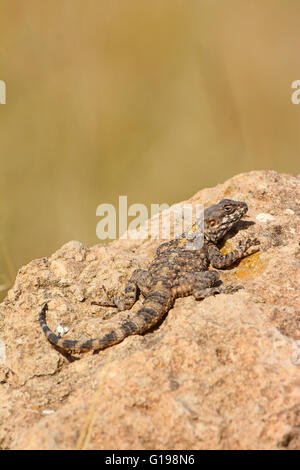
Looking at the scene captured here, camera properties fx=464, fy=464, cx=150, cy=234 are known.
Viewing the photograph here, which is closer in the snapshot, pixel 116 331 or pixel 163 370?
pixel 163 370

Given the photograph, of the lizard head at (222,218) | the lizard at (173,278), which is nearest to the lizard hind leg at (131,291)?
the lizard at (173,278)

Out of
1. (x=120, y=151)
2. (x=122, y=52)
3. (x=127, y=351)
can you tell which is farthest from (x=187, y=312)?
(x=122, y=52)

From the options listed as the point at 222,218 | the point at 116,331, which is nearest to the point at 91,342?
the point at 116,331

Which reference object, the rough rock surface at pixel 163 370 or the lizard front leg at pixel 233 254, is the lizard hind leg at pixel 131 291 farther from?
the lizard front leg at pixel 233 254

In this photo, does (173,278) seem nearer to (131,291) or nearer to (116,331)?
(131,291)

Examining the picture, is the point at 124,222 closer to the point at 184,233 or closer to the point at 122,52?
the point at 184,233
